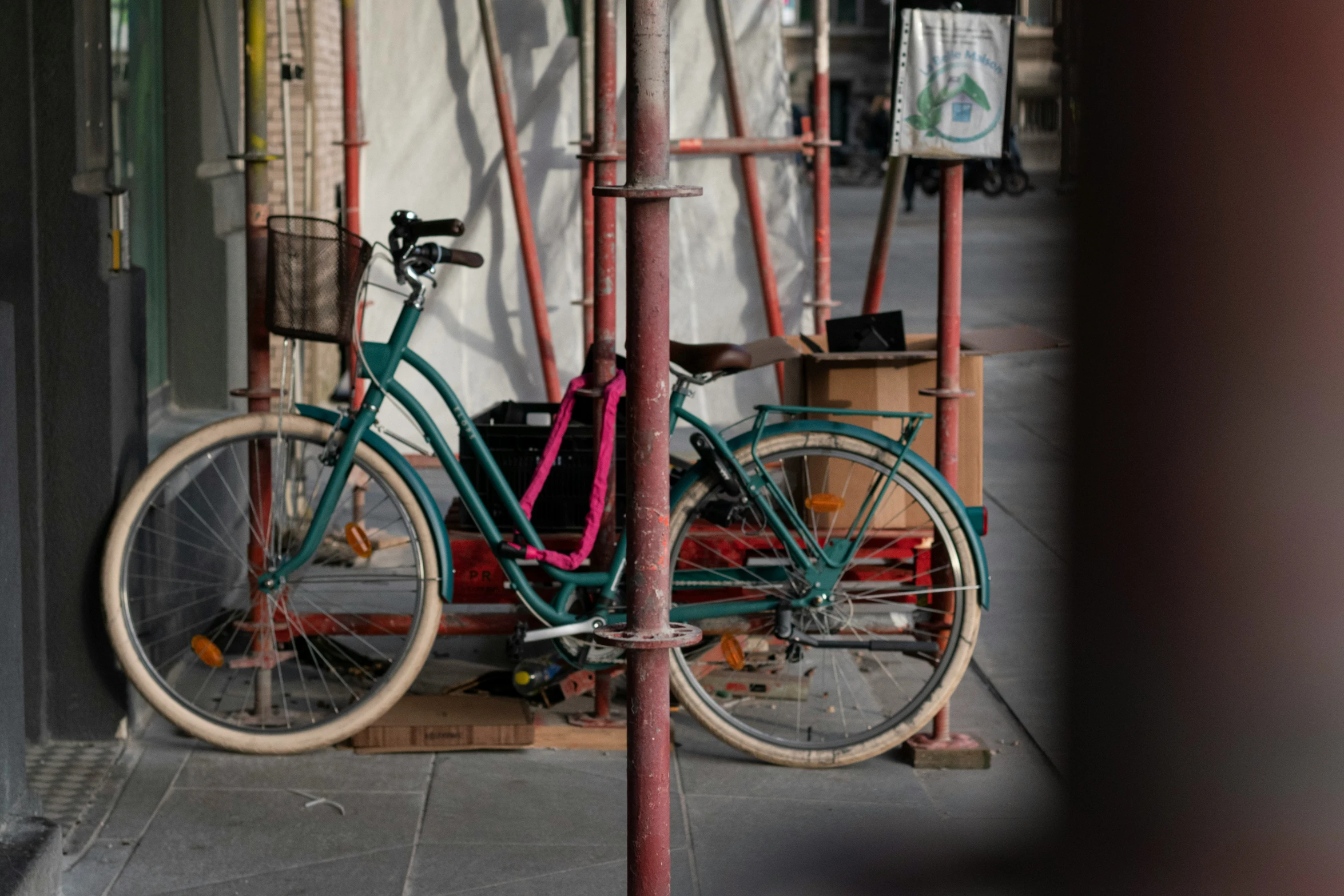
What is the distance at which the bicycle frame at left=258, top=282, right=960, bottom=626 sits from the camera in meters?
3.97

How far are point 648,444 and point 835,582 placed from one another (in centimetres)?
168

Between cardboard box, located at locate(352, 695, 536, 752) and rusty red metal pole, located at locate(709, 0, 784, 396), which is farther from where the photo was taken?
rusty red metal pole, located at locate(709, 0, 784, 396)

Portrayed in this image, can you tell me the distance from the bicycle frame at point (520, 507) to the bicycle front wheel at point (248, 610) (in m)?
0.06

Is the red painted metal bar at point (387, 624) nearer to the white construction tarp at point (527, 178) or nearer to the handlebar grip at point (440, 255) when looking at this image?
the handlebar grip at point (440, 255)

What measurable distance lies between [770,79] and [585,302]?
166 cm

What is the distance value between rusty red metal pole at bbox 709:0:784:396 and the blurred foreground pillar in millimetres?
6678

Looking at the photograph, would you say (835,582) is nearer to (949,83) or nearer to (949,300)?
(949,300)

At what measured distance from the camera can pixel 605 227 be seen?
13.3 feet

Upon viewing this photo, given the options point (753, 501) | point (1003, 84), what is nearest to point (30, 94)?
point (753, 501)

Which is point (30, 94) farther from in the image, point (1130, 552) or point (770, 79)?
point (770, 79)

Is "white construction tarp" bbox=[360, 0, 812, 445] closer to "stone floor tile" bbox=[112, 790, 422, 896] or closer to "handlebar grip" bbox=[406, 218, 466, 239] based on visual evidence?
"handlebar grip" bbox=[406, 218, 466, 239]

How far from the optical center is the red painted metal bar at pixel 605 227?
3926 mm

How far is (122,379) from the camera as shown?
4.09 meters

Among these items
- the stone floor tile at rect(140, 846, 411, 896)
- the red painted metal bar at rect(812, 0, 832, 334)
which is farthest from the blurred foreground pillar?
the red painted metal bar at rect(812, 0, 832, 334)
